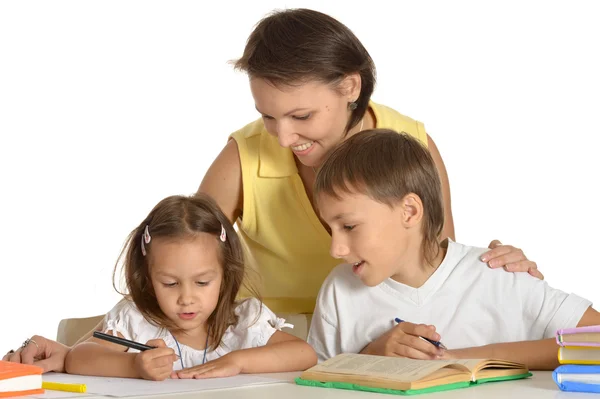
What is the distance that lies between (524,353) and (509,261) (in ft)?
0.81

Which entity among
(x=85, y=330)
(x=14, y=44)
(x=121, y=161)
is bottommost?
(x=85, y=330)

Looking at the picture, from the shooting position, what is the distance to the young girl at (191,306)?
1.90 meters

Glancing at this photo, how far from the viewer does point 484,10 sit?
13.0ft

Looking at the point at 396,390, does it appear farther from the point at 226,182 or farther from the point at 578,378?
the point at 226,182

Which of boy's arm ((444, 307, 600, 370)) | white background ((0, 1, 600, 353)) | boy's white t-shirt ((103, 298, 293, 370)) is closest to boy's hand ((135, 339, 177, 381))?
boy's white t-shirt ((103, 298, 293, 370))

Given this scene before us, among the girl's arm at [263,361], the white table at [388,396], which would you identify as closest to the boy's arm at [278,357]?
the girl's arm at [263,361]

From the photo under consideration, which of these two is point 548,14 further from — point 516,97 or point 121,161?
point 121,161

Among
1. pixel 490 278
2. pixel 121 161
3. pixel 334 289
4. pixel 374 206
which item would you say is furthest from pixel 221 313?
pixel 121 161

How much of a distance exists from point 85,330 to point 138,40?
5.48ft

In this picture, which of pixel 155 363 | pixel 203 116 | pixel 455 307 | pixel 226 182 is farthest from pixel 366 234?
pixel 203 116

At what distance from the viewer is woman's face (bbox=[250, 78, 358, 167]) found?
2189 millimetres

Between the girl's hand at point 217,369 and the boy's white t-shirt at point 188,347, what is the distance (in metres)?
0.18

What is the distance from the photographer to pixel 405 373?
153cm

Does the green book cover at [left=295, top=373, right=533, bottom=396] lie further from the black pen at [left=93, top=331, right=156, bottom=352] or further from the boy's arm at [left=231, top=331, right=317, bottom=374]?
the black pen at [left=93, top=331, right=156, bottom=352]
